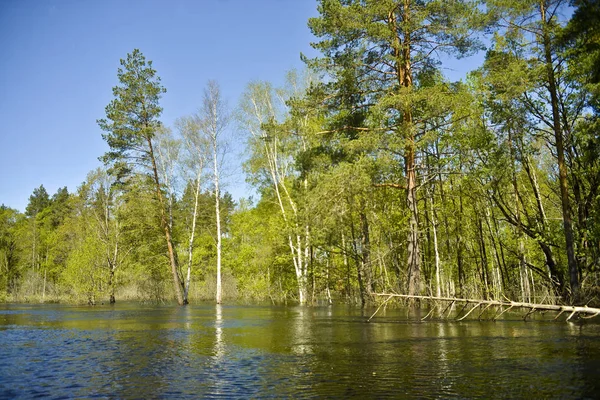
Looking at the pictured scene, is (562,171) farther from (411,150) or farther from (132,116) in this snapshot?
(132,116)

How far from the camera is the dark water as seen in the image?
4.88m

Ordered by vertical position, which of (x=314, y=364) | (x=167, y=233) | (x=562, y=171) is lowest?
(x=314, y=364)

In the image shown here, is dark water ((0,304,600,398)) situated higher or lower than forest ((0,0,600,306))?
lower

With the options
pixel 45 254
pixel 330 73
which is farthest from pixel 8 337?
pixel 45 254

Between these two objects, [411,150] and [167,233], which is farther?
[167,233]

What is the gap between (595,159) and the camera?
15258 millimetres

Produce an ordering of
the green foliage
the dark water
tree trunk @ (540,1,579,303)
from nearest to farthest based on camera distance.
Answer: the dark water → tree trunk @ (540,1,579,303) → the green foliage

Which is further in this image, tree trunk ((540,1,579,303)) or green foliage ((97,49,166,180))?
green foliage ((97,49,166,180))

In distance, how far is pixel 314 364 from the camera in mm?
6539

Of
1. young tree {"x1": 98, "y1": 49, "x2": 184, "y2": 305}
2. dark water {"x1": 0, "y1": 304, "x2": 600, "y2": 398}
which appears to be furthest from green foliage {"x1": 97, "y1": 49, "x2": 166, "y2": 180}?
dark water {"x1": 0, "y1": 304, "x2": 600, "y2": 398}

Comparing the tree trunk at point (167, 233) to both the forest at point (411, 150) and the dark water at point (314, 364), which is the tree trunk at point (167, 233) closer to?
the forest at point (411, 150)

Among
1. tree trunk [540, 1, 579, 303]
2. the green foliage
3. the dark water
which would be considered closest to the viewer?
the dark water

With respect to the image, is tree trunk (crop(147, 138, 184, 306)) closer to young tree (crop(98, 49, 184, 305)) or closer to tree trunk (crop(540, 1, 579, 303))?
young tree (crop(98, 49, 184, 305))

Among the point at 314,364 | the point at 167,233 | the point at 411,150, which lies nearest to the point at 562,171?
the point at 411,150
